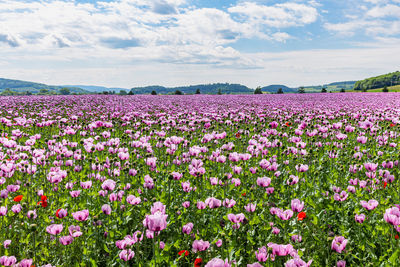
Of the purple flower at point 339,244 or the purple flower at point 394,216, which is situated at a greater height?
the purple flower at point 394,216

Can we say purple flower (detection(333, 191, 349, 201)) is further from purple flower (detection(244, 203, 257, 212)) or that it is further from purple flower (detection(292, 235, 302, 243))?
purple flower (detection(244, 203, 257, 212))

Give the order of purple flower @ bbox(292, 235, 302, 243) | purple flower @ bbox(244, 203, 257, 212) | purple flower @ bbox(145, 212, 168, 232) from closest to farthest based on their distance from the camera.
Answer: purple flower @ bbox(145, 212, 168, 232) < purple flower @ bbox(292, 235, 302, 243) < purple flower @ bbox(244, 203, 257, 212)

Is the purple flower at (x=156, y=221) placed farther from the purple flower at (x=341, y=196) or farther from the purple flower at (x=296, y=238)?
the purple flower at (x=341, y=196)

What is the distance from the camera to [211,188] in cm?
456

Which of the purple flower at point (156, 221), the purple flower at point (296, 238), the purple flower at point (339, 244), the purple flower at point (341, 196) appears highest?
the purple flower at point (156, 221)

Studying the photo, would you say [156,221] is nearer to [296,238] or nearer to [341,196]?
[296,238]

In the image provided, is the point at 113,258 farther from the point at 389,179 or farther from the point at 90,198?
the point at 389,179

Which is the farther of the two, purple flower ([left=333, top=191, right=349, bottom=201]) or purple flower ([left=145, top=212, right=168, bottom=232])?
purple flower ([left=333, top=191, right=349, bottom=201])

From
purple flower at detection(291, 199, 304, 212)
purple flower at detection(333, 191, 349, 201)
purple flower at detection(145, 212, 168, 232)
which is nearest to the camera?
purple flower at detection(145, 212, 168, 232)

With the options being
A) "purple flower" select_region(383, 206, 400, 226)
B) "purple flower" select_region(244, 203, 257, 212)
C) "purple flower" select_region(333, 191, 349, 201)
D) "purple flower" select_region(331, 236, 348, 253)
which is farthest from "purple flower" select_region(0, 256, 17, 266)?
"purple flower" select_region(333, 191, 349, 201)

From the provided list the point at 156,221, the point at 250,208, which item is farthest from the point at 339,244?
the point at 156,221

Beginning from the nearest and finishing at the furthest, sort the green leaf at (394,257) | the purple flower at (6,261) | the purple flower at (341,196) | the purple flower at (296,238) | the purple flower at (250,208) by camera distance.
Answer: the purple flower at (6,261) < the green leaf at (394,257) < the purple flower at (296,238) < the purple flower at (250,208) < the purple flower at (341,196)

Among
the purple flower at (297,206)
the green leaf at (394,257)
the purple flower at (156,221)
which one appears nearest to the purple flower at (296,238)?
the purple flower at (297,206)

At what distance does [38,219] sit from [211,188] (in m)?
2.57
